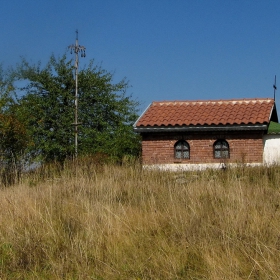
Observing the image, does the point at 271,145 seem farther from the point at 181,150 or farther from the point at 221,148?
the point at 181,150

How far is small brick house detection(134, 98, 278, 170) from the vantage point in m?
22.2

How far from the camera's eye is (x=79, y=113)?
117ft

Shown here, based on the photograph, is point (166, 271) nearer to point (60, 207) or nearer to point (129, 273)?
point (129, 273)

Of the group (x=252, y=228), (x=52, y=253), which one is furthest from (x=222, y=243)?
(x=52, y=253)

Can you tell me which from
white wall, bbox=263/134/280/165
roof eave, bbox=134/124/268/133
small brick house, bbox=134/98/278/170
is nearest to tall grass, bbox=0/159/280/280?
roof eave, bbox=134/124/268/133

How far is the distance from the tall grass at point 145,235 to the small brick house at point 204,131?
47.6 ft

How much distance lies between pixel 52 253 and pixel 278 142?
1910cm

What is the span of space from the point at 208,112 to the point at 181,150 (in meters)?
2.15

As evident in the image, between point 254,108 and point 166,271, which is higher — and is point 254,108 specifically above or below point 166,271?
above

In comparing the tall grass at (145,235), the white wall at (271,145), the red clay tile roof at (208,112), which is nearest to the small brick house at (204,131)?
the red clay tile roof at (208,112)

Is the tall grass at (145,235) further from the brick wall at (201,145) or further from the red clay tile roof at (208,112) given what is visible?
the brick wall at (201,145)

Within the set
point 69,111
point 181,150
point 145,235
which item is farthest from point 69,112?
point 145,235

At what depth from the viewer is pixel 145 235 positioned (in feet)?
18.8

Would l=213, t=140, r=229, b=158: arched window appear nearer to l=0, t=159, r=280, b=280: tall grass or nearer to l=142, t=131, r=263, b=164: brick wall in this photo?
l=142, t=131, r=263, b=164: brick wall
